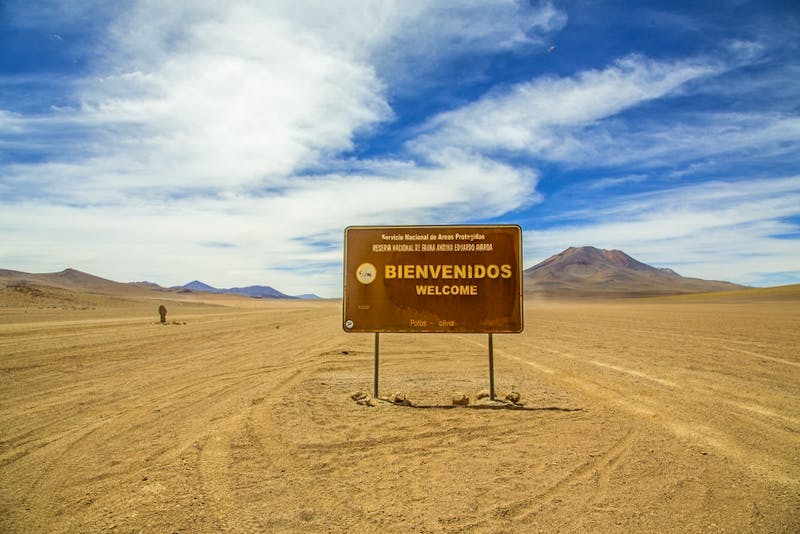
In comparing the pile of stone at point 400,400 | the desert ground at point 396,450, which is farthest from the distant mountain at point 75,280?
the pile of stone at point 400,400

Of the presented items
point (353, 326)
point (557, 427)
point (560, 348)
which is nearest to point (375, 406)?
point (353, 326)

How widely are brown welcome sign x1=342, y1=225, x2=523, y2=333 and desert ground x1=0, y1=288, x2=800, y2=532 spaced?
150 cm

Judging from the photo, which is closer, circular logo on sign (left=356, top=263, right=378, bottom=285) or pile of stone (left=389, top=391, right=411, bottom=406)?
pile of stone (left=389, top=391, right=411, bottom=406)

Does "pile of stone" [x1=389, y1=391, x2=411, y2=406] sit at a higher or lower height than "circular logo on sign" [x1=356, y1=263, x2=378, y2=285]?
lower

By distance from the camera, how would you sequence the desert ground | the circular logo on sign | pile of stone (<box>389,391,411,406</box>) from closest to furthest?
the desert ground → pile of stone (<box>389,391,411,406</box>) → the circular logo on sign

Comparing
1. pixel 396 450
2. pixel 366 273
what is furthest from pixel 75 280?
pixel 396 450

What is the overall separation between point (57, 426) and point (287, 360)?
6.98m

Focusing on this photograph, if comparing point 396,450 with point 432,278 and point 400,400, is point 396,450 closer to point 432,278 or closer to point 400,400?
point 400,400

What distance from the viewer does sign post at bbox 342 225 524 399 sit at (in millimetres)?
8219

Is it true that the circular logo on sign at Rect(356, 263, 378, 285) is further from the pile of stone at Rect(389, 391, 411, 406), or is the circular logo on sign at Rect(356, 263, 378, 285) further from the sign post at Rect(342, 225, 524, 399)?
the pile of stone at Rect(389, 391, 411, 406)

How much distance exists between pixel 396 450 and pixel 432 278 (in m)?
3.54

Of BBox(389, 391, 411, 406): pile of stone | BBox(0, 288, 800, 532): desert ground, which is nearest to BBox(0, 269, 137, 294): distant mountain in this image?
BBox(0, 288, 800, 532): desert ground

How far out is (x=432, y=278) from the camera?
8344mm

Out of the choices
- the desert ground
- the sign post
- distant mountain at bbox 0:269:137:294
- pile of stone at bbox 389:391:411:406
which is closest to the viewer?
the desert ground
